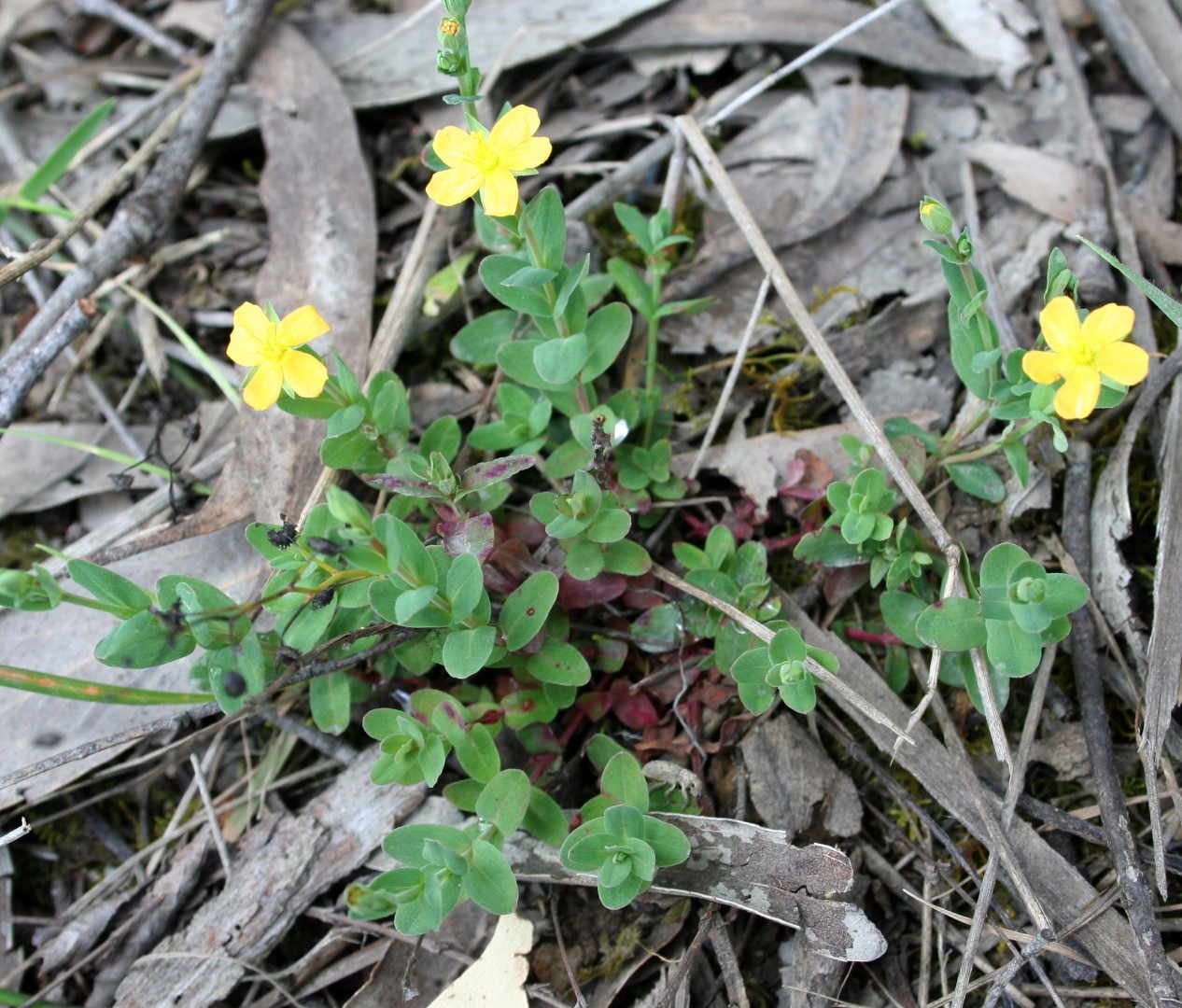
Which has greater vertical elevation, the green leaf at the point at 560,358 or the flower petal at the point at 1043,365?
the green leaf at the point at 560,358

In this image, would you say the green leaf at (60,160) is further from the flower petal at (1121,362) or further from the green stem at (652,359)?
the flower petal at (1121,362)

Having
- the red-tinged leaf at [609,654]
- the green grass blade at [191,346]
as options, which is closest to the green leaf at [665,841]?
the red-tinged leaf at [609,654]

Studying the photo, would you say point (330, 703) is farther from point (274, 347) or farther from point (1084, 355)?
point (1084, 355)

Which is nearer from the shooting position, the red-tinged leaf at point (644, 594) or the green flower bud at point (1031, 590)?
the green flower bud at point (1031, 590)

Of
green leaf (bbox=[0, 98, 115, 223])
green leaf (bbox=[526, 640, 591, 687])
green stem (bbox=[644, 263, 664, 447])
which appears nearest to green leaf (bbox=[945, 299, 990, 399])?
green stem (bbox=[644, 263, 664, 447])

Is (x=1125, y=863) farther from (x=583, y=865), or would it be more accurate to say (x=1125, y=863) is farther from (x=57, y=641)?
(x=57, y=641)

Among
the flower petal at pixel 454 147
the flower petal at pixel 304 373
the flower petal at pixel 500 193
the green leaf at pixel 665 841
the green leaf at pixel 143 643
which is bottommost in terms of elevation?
the green leaf at pixel 665 841

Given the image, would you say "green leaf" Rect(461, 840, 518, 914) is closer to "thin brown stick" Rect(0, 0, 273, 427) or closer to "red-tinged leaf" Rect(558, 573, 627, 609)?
"red-tinged leaf" Rect(558, 573, 627, 609)

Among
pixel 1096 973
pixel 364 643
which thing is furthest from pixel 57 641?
pixel 1096 973
